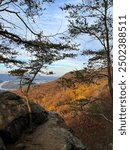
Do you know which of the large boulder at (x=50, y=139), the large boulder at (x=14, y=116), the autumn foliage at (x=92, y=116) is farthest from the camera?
the autumn foliage at (x=92, y=116)

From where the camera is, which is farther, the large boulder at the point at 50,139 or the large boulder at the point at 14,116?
the large boulder at the point at 14,116

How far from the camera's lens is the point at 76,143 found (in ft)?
41.2

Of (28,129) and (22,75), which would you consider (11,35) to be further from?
(28,129)

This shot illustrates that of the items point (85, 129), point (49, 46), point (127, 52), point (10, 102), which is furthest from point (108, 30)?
point (127, 52)

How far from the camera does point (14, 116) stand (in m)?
12.6

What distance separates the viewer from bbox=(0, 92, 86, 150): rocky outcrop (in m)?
12.1

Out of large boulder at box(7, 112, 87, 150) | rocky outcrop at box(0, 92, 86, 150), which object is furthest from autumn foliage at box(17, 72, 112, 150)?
large boulder at box(7, 112, 87, 150)

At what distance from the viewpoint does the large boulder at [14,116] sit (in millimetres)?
12320

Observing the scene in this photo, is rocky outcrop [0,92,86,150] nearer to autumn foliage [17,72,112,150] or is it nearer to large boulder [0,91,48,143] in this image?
large boulder [0,91,48,143]

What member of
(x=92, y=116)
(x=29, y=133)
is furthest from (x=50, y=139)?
(x=92, y=116)

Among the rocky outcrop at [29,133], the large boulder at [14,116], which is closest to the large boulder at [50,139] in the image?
the rocky outcrop at [29,133]

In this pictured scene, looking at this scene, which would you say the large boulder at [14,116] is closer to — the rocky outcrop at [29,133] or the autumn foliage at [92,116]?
the rocky outcrop at [29,133]

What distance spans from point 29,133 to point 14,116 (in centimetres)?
81

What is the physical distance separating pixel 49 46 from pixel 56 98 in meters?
17.0
